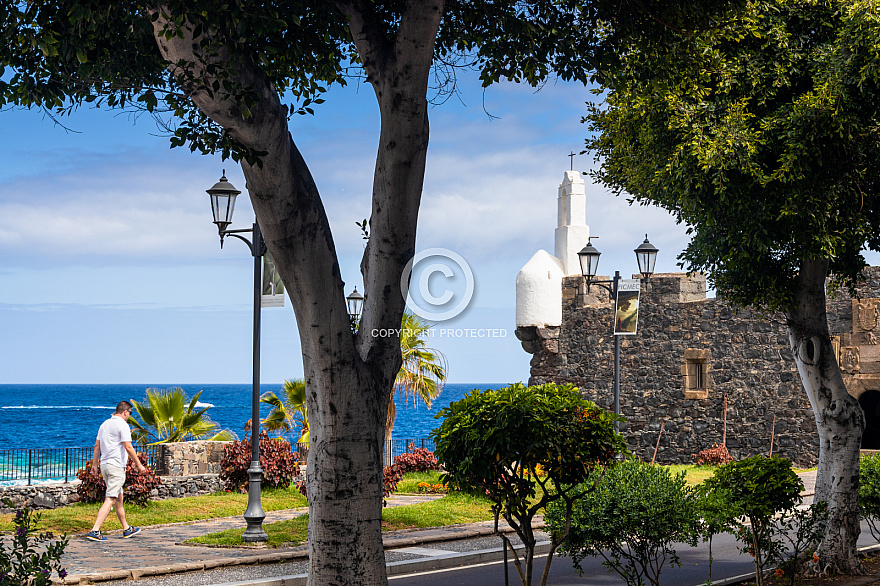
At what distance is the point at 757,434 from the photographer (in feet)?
75.0

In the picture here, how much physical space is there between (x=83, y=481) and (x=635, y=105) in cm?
1118

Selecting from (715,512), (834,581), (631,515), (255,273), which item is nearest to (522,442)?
(631,515)

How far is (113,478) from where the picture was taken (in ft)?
39.4

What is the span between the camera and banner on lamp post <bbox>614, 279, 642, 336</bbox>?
17.6m

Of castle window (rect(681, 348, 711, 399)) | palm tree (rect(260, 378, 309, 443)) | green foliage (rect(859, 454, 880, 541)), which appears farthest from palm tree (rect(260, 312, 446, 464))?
green foliage (rect(859, 454, 880, 541))

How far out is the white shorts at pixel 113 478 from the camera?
1195 centimetres

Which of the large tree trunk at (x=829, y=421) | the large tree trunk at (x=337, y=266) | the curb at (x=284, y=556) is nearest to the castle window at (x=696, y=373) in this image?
the curb at (x=284, y=556)

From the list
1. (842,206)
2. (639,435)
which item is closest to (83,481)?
(842,206)

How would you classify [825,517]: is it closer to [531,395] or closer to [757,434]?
[531,395]

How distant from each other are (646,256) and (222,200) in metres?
9.64

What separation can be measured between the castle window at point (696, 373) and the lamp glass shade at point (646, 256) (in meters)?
6.86

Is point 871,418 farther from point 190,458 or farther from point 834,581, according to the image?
point 190,458

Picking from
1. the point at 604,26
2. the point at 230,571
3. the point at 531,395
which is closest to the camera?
the point at 531,395

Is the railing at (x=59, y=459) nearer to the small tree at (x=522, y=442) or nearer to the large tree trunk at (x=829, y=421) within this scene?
the large tree trunk at (x=829, y=421)
